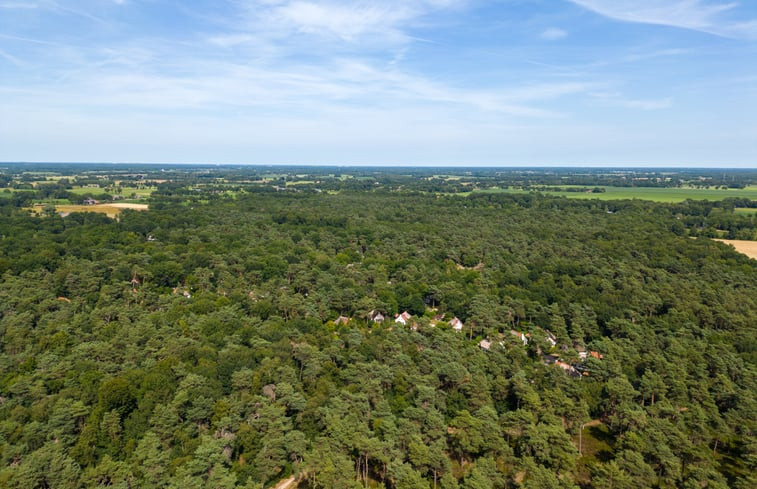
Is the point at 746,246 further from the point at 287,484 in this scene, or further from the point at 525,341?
the point at 287,484

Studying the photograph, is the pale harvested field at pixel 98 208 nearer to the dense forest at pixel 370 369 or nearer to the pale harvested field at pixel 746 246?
the dense forest at pixel 370 369

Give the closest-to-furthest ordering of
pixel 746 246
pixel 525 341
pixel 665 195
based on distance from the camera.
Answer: pixel 525 341
pixel 746 246
pixel 665 195

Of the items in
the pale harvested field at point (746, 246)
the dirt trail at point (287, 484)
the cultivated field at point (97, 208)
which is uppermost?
the cultivated field at point (97, 208)

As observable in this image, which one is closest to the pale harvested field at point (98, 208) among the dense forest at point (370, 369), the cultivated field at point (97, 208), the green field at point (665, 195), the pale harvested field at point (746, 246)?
the cultivated field at point (97, 208)

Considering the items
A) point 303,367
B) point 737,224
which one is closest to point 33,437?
point 303,367

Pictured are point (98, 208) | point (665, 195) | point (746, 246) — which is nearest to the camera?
point (746, 246)

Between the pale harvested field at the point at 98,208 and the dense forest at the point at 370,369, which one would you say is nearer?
the dense forest at the point at 370,369

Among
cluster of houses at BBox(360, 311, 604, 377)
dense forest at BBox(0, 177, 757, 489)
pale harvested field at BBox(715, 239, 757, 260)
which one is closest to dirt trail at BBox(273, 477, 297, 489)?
dense forest at BBox(0, 177, 757, 489)

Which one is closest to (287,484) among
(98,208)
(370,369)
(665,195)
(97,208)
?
(370,369)

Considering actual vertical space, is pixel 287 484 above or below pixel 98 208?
below
